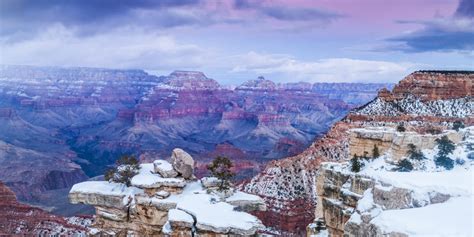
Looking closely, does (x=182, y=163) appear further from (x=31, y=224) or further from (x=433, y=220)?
(x=31, y=224)

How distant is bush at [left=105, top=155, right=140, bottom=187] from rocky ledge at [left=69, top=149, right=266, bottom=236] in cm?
30

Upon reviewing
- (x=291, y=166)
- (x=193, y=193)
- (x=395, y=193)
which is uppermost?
(x=395, y=193)

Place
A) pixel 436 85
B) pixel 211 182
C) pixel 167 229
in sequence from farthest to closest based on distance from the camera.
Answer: pixel 436 85 < pixel 211 182 < pixel 167 229

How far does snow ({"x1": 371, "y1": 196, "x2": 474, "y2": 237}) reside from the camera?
1478 centimetres

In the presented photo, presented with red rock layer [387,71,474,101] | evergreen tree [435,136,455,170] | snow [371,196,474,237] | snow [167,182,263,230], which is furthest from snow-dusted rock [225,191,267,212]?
red rock layer [387,71,474,101]

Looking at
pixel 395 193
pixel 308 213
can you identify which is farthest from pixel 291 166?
pixel 395 193

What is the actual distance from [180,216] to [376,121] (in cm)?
5127

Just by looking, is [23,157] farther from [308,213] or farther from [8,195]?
[308,213]

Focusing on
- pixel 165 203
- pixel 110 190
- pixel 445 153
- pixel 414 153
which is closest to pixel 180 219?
pixel 165 203

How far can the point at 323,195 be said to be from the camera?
31.0 meters

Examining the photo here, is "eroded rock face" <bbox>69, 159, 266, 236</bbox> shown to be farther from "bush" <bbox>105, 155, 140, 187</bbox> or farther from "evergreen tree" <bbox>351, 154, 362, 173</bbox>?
"evergreen tree" <bbox>351, 154, 362, 173</bbox>

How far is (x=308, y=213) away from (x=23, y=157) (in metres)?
140

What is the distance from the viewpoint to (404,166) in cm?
2938

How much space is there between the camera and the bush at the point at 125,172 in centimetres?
3052
